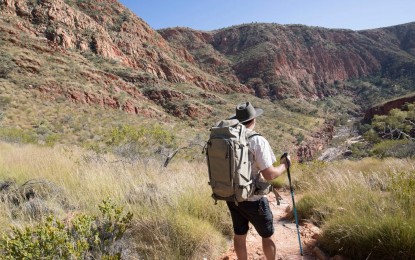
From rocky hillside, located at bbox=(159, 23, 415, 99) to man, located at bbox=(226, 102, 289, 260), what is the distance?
77.1m

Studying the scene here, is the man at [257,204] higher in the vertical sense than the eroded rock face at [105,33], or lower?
lower

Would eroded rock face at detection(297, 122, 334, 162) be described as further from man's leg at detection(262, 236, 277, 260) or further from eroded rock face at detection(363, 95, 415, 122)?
man's leg at detection(262, 236, 277, 260)

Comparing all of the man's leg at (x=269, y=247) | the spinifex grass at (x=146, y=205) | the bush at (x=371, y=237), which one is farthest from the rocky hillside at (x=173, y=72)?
the bush at (x=371, y=237)

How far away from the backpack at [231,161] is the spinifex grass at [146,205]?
3.42ft

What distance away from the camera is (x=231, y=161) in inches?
107

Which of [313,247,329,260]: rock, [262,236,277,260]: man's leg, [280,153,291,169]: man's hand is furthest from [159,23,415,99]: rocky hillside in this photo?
[262,236,277,260]: man's leg

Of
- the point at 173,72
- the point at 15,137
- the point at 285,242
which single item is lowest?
the point at 285,242

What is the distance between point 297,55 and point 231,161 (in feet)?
350

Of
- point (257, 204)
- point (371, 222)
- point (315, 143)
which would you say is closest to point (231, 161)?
point (257, 204)

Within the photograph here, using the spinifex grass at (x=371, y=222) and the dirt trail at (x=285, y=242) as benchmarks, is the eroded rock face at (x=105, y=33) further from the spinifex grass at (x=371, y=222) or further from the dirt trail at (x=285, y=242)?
the spinifex grass at (x=371, y=222)

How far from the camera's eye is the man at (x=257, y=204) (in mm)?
2901

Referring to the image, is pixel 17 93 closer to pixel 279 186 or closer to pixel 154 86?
pixel 154 86

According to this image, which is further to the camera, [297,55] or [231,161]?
[297,55]

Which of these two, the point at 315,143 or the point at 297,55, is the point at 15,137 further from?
the point at 297,55
